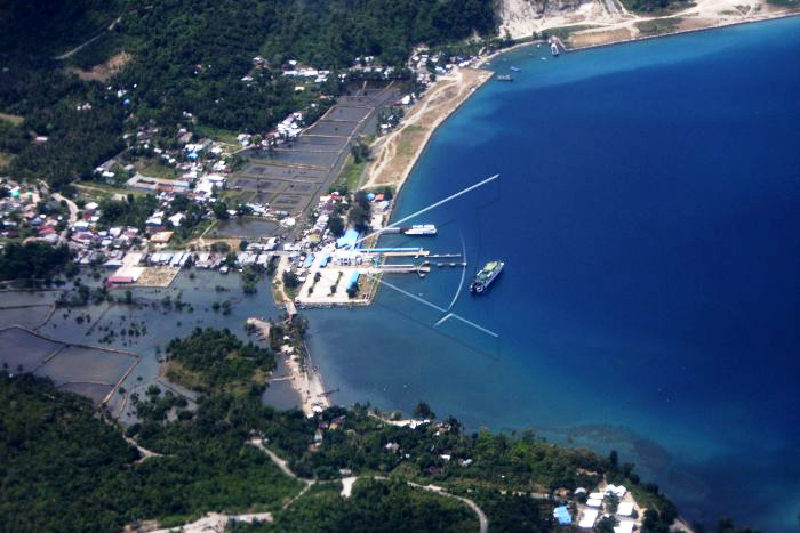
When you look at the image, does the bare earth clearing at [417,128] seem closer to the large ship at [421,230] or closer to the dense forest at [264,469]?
the large ship at [421,230]

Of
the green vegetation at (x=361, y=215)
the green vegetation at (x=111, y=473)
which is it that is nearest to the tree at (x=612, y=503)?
the green vegetation at (x=111, y=473)

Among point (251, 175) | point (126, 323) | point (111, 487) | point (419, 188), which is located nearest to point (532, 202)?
point (419, 188)

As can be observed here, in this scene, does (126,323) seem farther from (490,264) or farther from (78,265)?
(490,264)

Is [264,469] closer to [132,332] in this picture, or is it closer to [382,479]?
[382,479]

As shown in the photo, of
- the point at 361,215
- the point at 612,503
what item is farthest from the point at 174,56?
the point at 612,503

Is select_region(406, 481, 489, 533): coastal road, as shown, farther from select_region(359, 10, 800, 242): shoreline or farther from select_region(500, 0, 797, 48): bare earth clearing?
select_region(500, 0, 797, 48): bare earth clearing

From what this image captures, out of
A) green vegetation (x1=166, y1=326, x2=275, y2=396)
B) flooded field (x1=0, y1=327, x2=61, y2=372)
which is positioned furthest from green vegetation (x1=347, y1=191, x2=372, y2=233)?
flooded field (x1=0, y1=327, x2=61, y2=372)
